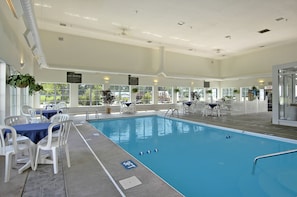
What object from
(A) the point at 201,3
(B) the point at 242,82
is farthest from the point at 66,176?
(B) the point at 242,82

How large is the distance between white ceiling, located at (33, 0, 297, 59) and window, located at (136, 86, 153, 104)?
4.39m

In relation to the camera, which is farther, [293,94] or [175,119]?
[175,119]

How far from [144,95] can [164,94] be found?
1858 mm

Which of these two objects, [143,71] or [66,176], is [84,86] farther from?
[66,176]

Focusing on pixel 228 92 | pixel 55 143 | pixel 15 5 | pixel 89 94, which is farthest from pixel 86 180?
pixel 228 92

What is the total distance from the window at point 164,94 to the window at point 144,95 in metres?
0.81

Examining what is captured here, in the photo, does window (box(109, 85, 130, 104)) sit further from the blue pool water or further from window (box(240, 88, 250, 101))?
window (box(240, 88, 250, 101))

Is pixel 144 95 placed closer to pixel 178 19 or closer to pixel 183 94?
pixel 183 94

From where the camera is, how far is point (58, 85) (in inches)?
431

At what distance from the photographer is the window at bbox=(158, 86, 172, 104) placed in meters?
14.4

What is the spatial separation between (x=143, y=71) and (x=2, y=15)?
819cm

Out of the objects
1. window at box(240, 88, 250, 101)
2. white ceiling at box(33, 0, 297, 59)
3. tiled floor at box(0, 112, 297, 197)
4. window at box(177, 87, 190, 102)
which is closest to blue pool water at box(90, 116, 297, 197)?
tiled floor at box(0, 112, 297, 197)

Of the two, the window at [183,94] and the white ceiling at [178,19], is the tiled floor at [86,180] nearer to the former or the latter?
the white ceiling at [178,19]

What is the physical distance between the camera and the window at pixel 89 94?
11.6 m
